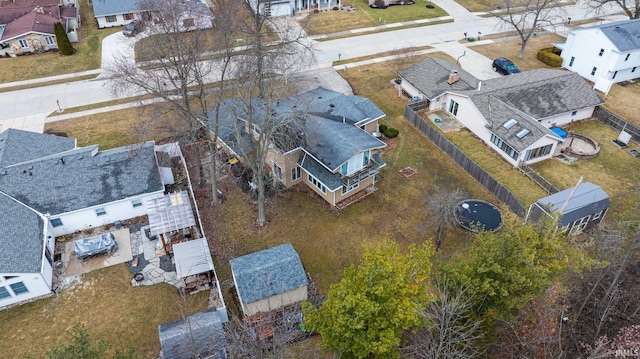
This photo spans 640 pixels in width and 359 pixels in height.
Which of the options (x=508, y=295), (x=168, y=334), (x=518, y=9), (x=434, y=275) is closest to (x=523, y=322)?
(x=508, y=295)

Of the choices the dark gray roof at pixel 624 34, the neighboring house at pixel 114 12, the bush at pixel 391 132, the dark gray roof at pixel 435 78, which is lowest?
the bush at pixel 391 132

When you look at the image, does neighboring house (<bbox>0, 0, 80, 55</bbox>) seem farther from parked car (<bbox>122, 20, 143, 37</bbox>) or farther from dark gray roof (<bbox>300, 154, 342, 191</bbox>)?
dark gray roof (<bbox>300, 154, 342, 191</bbox>)

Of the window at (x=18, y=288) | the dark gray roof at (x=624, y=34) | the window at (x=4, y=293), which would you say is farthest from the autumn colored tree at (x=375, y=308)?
the dark gray roof at (x=624, y=34)

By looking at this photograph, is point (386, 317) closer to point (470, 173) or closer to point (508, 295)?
point (508, 295)

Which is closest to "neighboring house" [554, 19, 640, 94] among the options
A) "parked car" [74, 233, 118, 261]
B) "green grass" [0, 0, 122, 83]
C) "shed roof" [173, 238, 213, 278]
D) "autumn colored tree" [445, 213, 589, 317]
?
"autumn colored tree" [445, 213, 589, 317]

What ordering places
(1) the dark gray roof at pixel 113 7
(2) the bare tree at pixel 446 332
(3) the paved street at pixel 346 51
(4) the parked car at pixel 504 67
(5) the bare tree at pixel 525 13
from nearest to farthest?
(2) the bare tree at pixel 446 332 → (3) the paved street at pixel 346 51 → (4) the parked car at pixel 504 67 → (1) the dark gray roof at pixel 113 7 → (5) the bare tree at pixel 525 13

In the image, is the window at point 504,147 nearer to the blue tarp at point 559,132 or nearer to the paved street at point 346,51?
the blue tarp at point 559,132

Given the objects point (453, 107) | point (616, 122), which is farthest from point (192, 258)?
point (616, 122)
